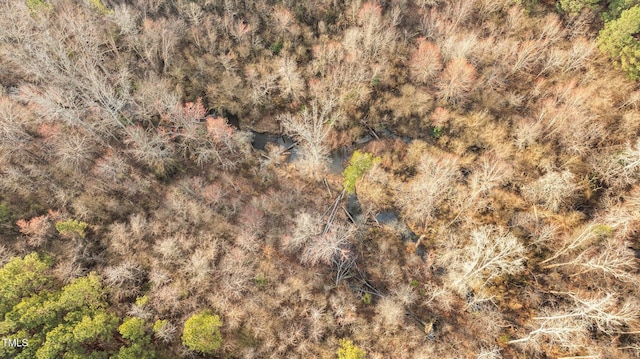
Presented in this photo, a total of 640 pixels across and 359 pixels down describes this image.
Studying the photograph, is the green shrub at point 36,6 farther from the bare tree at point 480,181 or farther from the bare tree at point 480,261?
the bare tree at point 480,261

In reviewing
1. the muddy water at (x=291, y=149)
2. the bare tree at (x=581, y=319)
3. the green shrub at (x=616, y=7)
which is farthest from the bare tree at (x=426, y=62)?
the bare tree at (x=581, y=319)

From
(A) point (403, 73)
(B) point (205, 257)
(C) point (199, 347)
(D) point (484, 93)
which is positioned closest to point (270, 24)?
(A) point (403, 73)

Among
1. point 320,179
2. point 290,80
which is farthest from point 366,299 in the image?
point 290,80

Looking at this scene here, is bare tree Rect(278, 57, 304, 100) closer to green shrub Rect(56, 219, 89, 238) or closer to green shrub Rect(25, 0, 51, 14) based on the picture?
green shrub Rect(56, 219, 89, 238)

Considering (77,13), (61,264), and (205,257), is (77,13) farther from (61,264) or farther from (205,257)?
(205,257)

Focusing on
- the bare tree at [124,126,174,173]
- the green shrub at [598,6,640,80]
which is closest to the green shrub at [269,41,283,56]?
the bare tree at [124,126,174,173]

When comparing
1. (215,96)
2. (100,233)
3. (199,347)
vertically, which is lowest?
A: (199,347)

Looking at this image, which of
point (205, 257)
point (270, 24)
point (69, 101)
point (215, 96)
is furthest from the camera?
point (270, 24)
